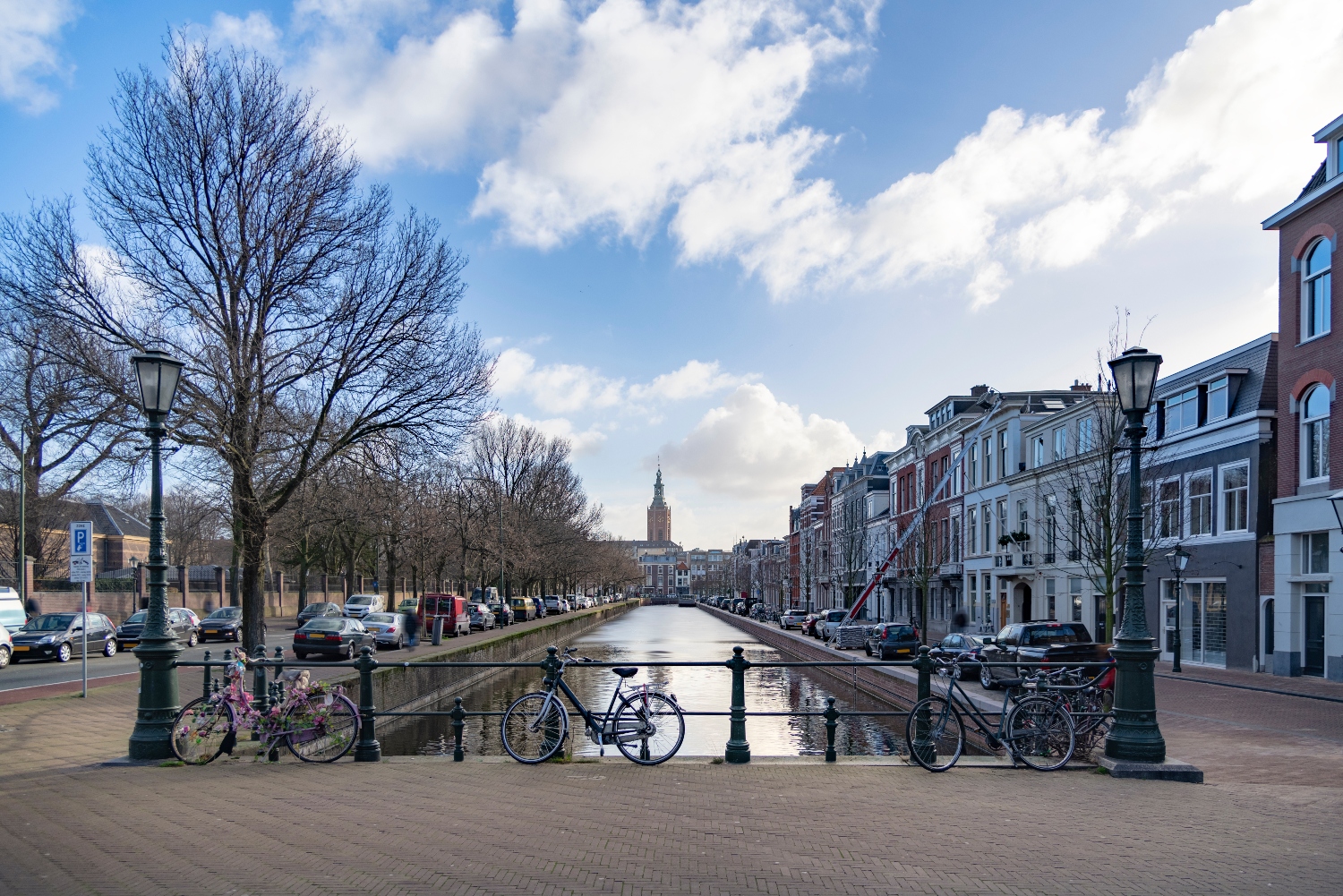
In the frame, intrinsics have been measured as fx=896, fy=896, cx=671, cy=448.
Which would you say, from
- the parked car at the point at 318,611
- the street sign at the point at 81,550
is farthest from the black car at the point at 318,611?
the street sign at the point at 81,550

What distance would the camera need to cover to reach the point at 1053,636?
20625 millimetres

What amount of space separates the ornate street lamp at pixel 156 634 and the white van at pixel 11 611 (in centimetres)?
2224

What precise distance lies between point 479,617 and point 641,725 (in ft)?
123

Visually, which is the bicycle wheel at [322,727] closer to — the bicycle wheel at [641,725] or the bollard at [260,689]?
the bollard at [260,689]

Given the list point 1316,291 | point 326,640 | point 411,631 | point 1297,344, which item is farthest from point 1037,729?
point 411,631

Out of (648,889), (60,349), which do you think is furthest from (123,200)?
(648,889)

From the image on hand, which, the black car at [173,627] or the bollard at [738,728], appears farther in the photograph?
the black car at [173,627]

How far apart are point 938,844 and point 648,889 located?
226 cm

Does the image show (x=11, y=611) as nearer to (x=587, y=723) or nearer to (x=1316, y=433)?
(x=587, y=723)

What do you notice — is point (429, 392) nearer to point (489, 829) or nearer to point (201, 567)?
point (489, 829)

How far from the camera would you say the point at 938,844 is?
6.44 m

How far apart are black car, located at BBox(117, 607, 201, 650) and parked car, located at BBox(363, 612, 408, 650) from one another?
6.04 m

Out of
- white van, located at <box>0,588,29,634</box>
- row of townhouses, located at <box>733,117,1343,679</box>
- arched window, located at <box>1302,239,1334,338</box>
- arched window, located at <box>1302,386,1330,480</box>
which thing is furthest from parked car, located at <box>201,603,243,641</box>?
arched window, located at <box>1302,239,1334,338</box>

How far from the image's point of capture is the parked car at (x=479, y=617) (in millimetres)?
44781
